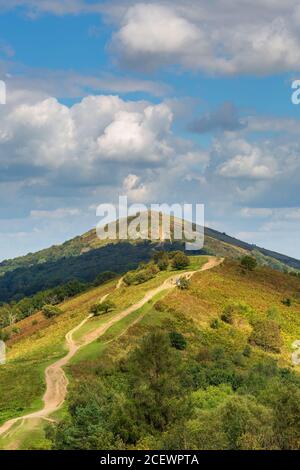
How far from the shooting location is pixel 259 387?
66562 mm

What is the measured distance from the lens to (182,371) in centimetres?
5984

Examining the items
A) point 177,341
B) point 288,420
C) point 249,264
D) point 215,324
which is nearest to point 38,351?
point 177,341

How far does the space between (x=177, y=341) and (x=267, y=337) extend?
18445 mm

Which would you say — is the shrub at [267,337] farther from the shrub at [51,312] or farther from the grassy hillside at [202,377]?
the shrub at [51,312]

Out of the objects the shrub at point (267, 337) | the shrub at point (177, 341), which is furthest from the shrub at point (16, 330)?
the shrub at point (267, 337)

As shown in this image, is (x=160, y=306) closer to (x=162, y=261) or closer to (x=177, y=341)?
(x=177, y=341)

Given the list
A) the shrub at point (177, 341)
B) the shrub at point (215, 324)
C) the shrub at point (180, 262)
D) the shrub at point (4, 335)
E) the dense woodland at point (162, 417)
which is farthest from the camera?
the shrub at point (180, 262)

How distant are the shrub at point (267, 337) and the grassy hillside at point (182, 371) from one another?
1.12ft

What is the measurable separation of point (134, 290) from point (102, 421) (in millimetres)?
68413

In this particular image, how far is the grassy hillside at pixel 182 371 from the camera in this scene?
4041 cm

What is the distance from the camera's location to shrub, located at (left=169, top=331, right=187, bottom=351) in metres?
80.0

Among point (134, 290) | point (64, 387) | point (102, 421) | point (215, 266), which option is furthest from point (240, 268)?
point (102, 421)
